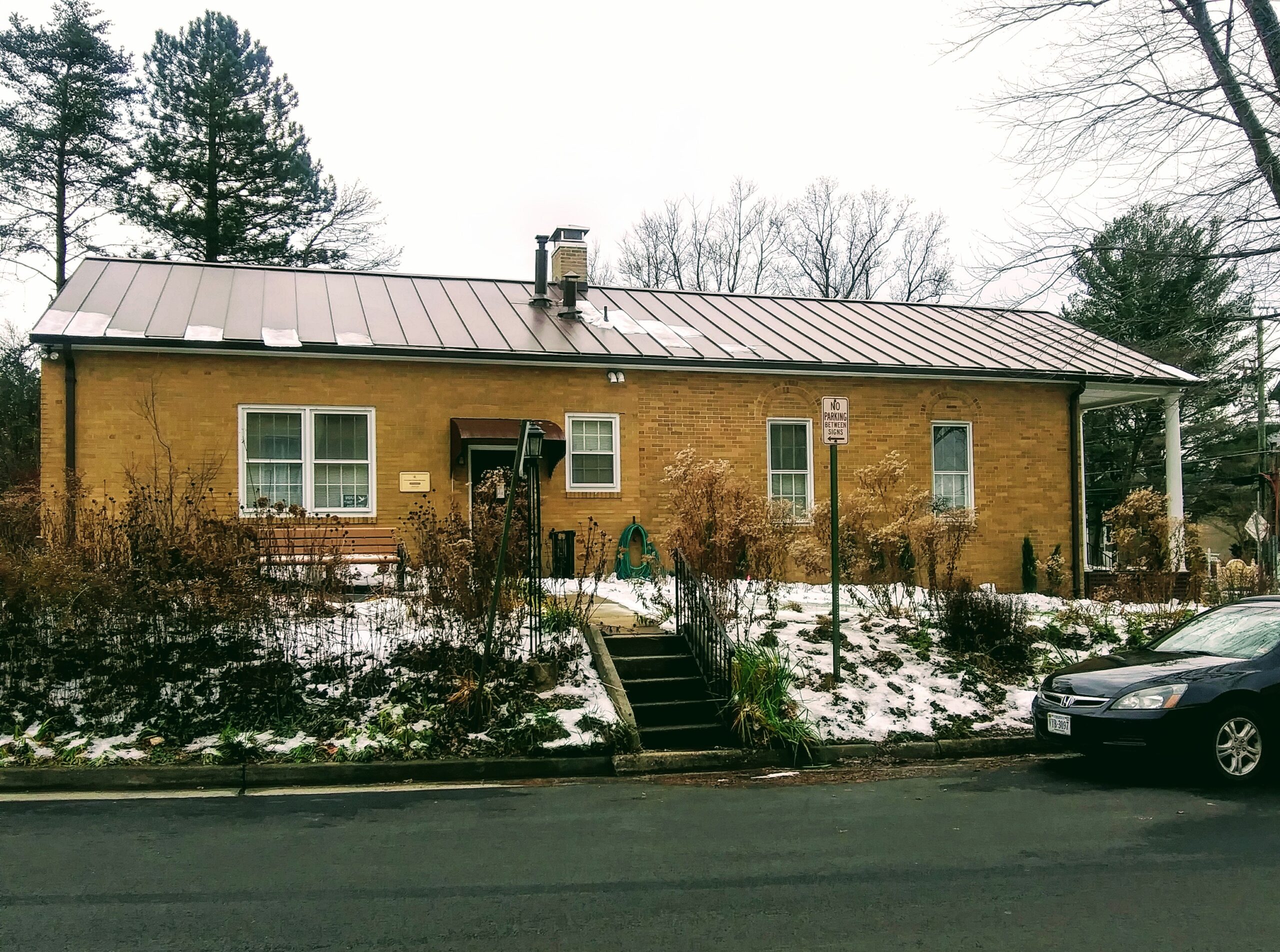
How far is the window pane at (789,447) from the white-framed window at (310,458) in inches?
266

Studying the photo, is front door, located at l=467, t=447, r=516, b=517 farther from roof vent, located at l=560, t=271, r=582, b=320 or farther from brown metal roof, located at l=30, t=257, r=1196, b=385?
roof vent, located at l=560, t=271, r=582, b=320

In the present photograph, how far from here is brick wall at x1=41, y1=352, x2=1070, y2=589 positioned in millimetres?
15180

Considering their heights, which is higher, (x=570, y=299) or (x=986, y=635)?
(x=570, y=299)

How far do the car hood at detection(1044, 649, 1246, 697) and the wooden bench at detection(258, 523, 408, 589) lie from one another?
6.33m

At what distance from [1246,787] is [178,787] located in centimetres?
801

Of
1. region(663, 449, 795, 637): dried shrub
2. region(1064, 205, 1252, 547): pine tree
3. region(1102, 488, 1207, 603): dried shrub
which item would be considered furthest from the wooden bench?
region(1064, 205, 1252, 547): pine tree

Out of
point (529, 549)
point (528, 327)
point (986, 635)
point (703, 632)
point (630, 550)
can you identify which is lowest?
point (986, 635)

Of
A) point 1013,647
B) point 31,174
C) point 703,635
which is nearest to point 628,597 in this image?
point 703,635

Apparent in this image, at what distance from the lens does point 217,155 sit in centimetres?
3347

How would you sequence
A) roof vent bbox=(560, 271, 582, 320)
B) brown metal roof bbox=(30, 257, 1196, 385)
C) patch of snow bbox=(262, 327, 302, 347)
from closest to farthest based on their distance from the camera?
patch of snow bbox=(262, 327, 302, 347) → brown metal roof bbox=(30, 257, 1196, 385) → roof vent bbox=(560, 271, 582, 320)

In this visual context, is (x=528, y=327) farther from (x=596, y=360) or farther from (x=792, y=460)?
(x=792, y=460)

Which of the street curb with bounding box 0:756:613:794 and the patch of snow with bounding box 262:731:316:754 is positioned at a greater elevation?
the patch of snow with bounding box 262:731:316:754

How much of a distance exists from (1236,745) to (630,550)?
10.4 metres

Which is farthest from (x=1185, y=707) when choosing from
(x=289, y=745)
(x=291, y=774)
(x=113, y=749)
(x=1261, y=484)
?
(x=1261, y=484)
